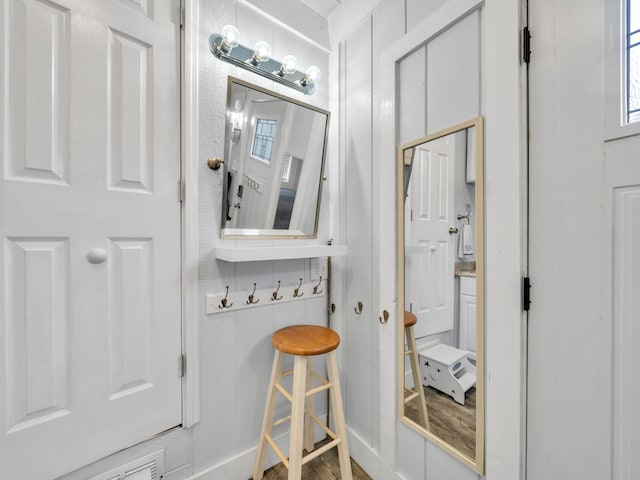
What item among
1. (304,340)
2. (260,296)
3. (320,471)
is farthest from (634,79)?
(320,471)

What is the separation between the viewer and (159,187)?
109 cm

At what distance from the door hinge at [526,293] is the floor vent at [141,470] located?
4.70ft

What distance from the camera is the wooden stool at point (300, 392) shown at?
1.12 m

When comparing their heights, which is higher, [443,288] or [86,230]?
[86,230]

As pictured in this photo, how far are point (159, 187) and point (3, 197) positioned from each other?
42 centimetres

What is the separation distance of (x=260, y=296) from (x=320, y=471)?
0.93 metres

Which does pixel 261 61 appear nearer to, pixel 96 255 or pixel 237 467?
pixel 96 255

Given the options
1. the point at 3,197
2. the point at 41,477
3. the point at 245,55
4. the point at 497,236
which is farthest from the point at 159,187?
the point at 497,236

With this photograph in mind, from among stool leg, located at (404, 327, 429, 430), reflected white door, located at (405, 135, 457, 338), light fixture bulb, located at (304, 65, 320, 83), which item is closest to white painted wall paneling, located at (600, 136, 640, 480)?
reflected white door, located at (405, 135, 457, 338)

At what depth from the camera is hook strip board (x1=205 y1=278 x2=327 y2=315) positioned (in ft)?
4.02

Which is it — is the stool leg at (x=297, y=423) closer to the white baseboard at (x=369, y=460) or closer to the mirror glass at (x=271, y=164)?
the white baseboard at (x=369, y=460)

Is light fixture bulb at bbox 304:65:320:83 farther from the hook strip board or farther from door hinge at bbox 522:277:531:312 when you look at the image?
door hinge at bbox 522:277:531:312

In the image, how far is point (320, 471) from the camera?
4.53 ft

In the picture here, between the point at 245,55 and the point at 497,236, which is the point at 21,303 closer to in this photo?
the point at 245,55
